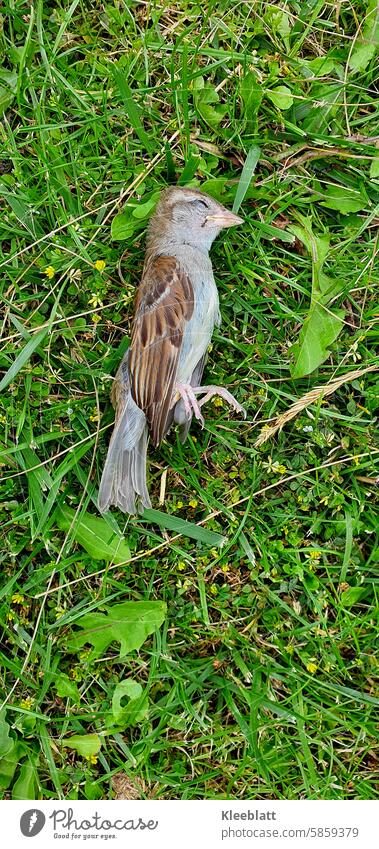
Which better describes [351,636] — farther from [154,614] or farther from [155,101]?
Result: [155,101]

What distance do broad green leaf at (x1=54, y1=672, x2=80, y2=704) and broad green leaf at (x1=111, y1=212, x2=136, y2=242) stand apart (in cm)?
207

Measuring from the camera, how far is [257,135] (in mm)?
3736

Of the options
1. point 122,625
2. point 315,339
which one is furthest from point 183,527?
point 315,339

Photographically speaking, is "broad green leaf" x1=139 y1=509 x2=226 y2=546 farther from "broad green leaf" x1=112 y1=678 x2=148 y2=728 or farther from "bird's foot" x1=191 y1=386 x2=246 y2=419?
"broad green leaf" x1=112 y1=678 x2=148 y2=728

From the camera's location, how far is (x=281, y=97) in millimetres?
3707

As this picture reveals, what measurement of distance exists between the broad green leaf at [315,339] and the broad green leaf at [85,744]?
1.93 metres

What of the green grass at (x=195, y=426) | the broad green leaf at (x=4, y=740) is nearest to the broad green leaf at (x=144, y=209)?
the green grass at (x=195, y=426)

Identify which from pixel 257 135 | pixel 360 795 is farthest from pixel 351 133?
pixel 360 795

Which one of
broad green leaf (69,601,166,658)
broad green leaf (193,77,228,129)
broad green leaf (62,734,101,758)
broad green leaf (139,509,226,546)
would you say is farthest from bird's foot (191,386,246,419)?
broad green leaf (62,734,101,758)

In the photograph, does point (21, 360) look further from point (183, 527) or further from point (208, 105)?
→ point (208, 105)

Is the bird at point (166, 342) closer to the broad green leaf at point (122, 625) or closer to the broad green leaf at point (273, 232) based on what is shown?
the broad green leaf at point (273, 232)

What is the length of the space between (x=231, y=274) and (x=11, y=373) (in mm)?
1137

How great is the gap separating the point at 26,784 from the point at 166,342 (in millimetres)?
2143

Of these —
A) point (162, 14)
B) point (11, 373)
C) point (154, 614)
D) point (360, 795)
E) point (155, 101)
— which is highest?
point (162, 14)
